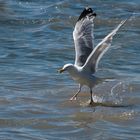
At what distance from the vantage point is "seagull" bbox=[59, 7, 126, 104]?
954cm

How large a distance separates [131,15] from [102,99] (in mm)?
6032

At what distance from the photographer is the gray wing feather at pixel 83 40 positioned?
398 inches

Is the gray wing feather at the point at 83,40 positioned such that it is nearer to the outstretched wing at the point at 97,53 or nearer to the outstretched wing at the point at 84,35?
the outstretched wing at the point at 84,35

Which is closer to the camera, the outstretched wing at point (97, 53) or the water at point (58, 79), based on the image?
the water at point (58, 79)

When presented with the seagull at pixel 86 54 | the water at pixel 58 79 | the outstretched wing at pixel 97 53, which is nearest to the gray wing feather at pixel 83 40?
the seagull at pixel 86 54

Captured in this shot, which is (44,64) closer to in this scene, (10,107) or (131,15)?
(10,107)

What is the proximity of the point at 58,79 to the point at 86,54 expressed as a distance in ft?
4.04

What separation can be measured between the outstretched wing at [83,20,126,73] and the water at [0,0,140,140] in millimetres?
531

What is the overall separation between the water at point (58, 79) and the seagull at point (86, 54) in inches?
14.4

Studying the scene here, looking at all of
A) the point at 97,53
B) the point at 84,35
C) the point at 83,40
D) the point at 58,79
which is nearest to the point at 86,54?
the point at 83,40

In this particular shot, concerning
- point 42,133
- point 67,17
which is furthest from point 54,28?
point 42,133

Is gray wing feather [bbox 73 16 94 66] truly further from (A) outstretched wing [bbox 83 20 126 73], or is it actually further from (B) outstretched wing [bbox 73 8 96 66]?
(A) outstretched wing [bbox 83 20 126 73]

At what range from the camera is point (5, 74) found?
445 inches

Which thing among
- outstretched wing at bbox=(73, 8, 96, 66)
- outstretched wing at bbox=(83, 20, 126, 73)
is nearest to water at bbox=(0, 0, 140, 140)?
outstretched wing at bbox=(83, 20, 126, 73)
